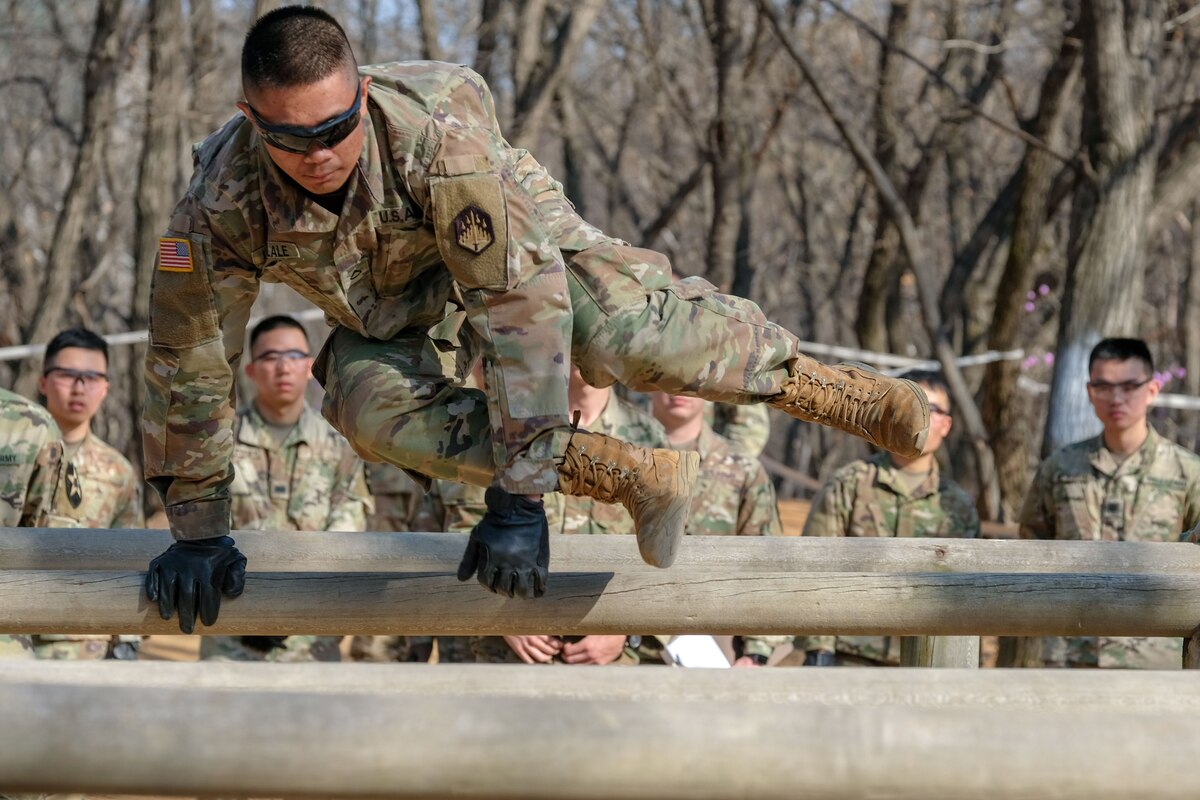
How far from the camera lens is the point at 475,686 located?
7.50ft

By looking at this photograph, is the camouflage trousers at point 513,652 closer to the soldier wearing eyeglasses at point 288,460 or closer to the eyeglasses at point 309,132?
the soldier wearing eyeglasses at point 288,460

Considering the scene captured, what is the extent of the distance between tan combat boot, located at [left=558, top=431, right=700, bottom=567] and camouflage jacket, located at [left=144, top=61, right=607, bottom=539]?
0.39 feet

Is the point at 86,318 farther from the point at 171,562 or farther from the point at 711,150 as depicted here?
the point at 171,562

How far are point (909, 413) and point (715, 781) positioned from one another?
181 cm

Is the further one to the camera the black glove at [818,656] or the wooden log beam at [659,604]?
the black glove at [818,656]

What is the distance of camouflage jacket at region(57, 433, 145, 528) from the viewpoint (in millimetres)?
5441

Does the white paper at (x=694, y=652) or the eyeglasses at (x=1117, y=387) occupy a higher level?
the eyeglasses at (x=1117, y=387)

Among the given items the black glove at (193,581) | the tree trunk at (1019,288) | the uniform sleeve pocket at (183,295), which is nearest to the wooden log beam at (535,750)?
the black glove at (193,581)

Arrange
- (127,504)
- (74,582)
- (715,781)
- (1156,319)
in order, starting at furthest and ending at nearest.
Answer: (1156,319)
(127,504)
(74,582)
(715,781)

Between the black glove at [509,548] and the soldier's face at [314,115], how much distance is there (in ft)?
2.34

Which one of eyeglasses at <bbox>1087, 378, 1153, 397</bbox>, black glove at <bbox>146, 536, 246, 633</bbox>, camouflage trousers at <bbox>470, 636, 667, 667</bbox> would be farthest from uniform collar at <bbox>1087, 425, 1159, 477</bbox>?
black glove at <bbox>146, 536, 246, 633</bbox>

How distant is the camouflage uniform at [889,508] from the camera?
5.55m

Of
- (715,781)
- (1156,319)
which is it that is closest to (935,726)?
(715,781)

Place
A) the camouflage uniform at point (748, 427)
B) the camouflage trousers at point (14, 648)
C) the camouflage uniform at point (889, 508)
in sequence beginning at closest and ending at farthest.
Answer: the camouflage trousers at point (14, 648) → the camouflage uniform at point (889, 508) → the camouflage uniform at point (748, 427)
